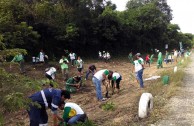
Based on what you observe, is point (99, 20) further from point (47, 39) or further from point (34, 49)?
point (34, 49)

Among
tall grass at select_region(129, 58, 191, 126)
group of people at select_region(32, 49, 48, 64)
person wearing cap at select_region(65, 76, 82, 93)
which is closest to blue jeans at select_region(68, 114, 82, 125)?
tall grass at select_region(129, 58, 191, 126)

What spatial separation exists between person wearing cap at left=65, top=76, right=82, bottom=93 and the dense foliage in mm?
8037

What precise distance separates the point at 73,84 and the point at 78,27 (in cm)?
2235

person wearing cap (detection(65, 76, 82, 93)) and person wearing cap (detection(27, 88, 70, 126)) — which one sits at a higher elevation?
person wearing cap (detection(27, 88, 70, 126))

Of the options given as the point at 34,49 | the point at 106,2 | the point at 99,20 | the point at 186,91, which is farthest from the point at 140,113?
the point at 106,2

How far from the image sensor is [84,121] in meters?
8.59

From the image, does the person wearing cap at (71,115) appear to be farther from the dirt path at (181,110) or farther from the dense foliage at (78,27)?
the dense foliage at (78,27)

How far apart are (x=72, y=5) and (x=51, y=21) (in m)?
4.89

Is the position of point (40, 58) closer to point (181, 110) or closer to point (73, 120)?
point (181, 110)

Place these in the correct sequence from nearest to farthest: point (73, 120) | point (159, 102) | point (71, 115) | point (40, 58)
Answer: point (73, 120) < point (71, 115) < point (159, 102) < point (40, 58)

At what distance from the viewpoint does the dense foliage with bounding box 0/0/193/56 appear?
26.6m

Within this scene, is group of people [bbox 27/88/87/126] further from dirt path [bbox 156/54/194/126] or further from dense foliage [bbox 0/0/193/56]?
dense foliage [bbox 0/0/193/56]

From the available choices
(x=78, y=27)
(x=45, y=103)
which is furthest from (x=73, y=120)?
(x=78, y=27)

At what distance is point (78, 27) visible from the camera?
126 ft
